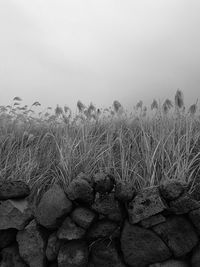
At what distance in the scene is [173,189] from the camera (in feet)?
9.91

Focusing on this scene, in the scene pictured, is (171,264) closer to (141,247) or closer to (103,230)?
(141,247)

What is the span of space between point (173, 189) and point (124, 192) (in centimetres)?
46

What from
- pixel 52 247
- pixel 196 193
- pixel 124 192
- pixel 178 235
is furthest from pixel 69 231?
pixel 196 193

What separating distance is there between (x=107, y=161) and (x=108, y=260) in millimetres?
1234

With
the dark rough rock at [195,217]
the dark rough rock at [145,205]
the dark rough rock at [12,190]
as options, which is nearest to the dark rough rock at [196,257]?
the dark rough rock at [195,217]

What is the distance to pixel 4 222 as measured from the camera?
3664mm

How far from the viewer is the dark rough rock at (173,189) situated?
3.01m

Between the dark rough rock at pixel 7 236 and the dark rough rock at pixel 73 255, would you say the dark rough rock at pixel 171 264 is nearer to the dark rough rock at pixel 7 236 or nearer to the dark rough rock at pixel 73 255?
the dark rough rock at pixel 73 255

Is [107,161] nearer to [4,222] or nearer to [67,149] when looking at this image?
[67,149]

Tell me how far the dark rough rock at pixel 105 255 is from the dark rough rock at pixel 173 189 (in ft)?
2.53

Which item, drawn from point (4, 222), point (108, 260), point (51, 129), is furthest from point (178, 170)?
point (51, 129)

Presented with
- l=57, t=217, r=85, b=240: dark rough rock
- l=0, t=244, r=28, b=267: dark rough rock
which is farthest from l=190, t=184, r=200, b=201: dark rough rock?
l=0, t=244, r=28, b=267: dark rough rock

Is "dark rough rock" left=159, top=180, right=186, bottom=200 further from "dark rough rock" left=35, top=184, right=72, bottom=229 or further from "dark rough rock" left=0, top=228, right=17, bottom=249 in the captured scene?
"dark rough rock" left=0, top=228, right=17, bottom=249

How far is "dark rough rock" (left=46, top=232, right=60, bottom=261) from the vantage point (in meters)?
3.37
